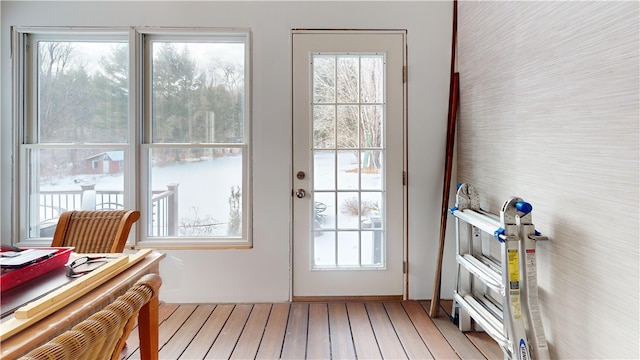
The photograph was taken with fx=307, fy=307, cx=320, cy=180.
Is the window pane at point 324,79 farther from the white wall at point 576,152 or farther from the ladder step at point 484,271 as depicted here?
the ladder step at point 484,271

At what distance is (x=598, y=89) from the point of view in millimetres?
1250

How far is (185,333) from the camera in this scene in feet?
6.61

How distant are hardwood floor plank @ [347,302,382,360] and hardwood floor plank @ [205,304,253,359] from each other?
75 centimetres

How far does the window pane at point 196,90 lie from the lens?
2.46 m

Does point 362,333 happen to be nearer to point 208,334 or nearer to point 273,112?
point 208,334

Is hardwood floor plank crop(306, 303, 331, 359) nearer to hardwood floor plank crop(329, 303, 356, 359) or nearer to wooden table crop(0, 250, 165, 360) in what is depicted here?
hardwood floor plank crop(329, 303, 356, 359)

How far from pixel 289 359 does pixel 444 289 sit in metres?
1.37

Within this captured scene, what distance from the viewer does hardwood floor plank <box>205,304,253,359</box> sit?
5.91 feet

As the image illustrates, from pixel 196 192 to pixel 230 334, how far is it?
1.11 m

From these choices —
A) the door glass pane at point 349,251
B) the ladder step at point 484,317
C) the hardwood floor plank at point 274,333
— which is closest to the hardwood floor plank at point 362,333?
the door glass pane at point 349,251

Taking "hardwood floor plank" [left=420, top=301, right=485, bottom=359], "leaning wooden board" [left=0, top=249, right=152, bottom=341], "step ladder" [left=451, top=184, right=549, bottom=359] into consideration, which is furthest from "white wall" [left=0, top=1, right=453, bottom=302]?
"leaning wooden board" [left=0, top=249, right=152, bottom=341]

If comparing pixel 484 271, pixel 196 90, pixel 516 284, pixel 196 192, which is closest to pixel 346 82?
pixel 196 90

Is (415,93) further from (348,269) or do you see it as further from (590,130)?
(348,269)

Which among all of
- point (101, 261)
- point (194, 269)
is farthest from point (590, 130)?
point (194, 269)
